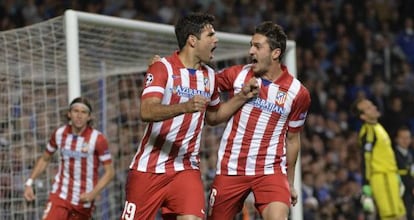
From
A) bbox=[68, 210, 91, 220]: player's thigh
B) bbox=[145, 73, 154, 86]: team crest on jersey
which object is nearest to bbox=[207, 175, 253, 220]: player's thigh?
bbox=[145, 73, 154, 86]: team crest on jersey

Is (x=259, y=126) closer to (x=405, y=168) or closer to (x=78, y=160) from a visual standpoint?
(x=78, y=160)

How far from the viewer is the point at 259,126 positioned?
7.08 m

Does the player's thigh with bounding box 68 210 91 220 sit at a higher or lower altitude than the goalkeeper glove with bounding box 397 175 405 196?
lower

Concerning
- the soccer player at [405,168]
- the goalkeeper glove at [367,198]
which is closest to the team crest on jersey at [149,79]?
the goalkeeper glove at [367,198]

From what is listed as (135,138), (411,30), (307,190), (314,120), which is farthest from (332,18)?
(135,138)

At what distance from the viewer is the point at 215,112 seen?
6973 mm

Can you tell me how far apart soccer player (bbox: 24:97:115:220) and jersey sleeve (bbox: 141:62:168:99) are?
2635mm

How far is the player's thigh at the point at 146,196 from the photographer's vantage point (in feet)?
21.6

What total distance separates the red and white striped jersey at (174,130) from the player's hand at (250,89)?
0.82 ft

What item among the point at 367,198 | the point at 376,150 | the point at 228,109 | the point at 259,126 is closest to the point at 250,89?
the point at 228,109

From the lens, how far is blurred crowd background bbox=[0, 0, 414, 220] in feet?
43.7

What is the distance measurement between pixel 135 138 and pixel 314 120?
146 inches

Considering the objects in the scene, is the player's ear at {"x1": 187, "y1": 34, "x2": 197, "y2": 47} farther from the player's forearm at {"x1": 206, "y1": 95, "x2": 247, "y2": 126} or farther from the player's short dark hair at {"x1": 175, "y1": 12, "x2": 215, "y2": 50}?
the player's forearm at {"x1": 206, "y1": 95, "x2": 247, "y2": 126}

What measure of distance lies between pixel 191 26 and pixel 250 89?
0.57 meters
